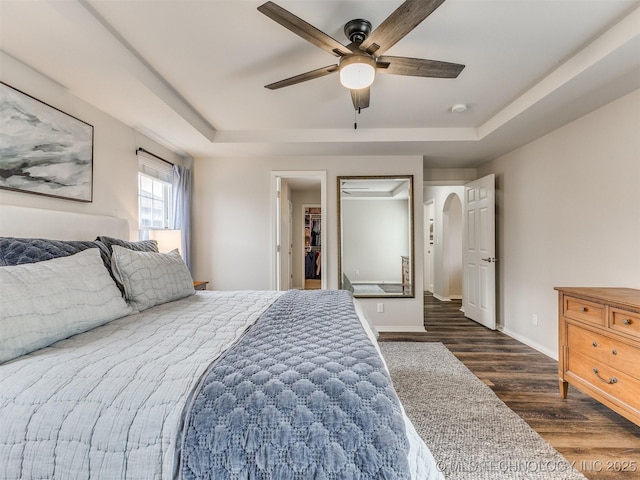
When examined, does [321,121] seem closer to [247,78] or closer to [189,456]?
[247,78]

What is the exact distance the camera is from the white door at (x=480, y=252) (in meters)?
4.10

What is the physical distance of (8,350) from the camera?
1.05 metres

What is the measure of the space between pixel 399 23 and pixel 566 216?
2.67 metres

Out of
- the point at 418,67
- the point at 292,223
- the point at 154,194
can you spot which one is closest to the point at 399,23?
the point at 418,67

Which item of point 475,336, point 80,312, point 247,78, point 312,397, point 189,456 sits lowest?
point 475,336

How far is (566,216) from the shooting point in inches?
119

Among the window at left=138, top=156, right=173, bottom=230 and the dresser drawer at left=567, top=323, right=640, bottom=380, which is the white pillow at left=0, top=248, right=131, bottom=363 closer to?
the window at left=138, top=156, right=173, bottom=230

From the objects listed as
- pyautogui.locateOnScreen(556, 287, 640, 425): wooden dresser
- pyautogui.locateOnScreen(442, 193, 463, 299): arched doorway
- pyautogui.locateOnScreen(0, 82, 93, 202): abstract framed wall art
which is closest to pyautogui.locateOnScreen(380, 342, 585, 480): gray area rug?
pyautogui.locateOnScreen(556, 287, 640, 425): wooden dresser

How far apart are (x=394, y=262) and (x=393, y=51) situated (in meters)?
2.91

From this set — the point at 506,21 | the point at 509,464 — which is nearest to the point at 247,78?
the point at 506,21

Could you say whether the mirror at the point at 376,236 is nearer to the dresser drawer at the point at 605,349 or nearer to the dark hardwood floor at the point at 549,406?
the dark hardwood floor at the point at 549,406

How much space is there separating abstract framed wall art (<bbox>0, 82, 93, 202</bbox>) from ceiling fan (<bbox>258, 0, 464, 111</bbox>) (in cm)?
157

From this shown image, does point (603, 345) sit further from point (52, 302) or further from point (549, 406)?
point (52, 302)

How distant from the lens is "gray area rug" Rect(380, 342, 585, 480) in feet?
5.16
